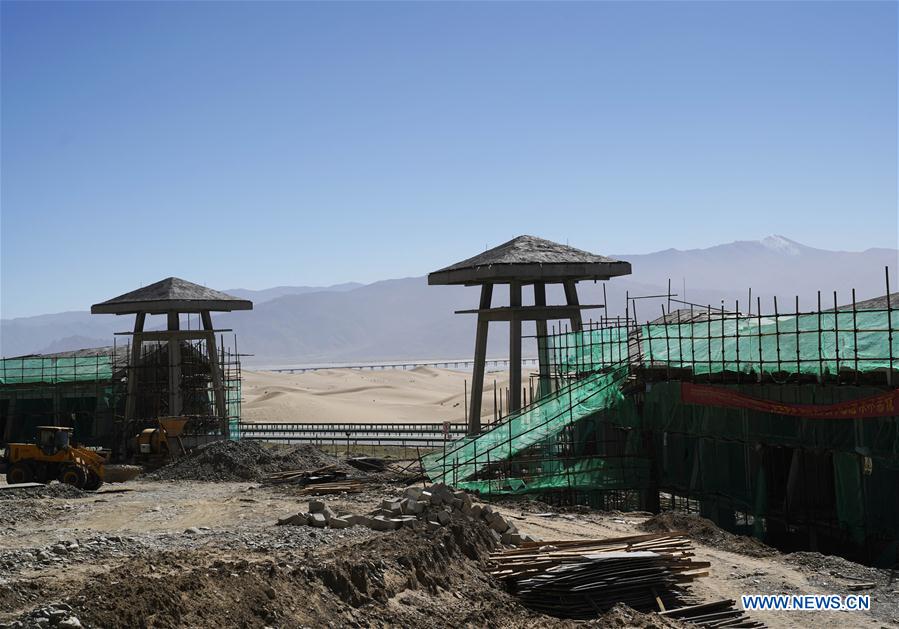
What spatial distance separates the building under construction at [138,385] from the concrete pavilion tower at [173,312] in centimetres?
4

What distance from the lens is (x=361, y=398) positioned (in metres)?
102

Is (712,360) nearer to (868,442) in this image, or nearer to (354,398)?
(868,442)

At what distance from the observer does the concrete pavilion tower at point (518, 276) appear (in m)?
34.8

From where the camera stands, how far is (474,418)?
36.3 meters

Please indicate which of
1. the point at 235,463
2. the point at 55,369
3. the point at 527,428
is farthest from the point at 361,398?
the point at 527,428

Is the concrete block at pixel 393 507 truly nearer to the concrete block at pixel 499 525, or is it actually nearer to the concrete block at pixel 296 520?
the concrete block at pixel 296 520

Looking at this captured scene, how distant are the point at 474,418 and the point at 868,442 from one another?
52.3 ft

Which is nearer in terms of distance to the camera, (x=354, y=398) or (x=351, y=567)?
(x=351, y=567)

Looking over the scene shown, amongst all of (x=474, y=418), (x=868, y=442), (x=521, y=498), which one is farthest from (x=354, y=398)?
(x=868, y=442)

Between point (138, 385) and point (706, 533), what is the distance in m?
28.4

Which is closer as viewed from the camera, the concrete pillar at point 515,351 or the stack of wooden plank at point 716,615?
the stack of wooden plank at point 716,615

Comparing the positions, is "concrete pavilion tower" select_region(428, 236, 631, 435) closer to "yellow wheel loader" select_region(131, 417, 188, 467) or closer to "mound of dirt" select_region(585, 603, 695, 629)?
"yellow wheel loader" select_region(131, 417, 188, 467)

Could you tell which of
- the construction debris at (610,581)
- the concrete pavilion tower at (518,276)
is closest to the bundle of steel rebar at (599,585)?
the construction debris at (610,581)

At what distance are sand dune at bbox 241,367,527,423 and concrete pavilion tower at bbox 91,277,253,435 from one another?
3272cm
